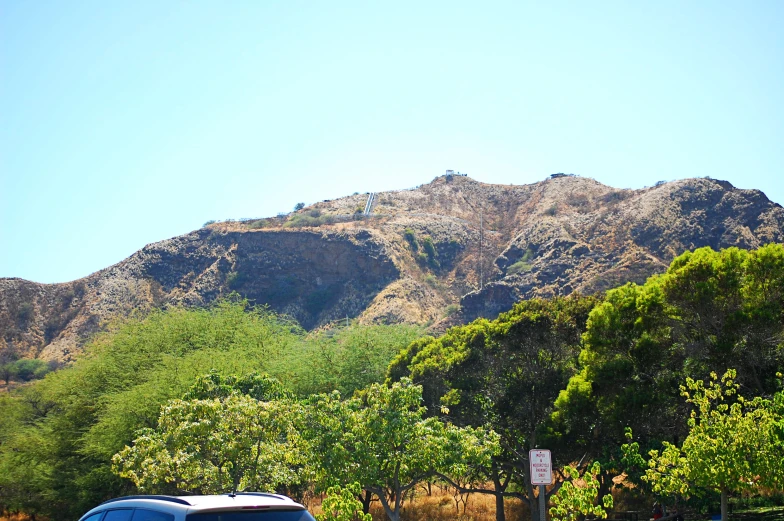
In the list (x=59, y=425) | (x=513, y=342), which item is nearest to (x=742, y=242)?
(x=513, y=342)

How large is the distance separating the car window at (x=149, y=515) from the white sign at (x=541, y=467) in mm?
5767

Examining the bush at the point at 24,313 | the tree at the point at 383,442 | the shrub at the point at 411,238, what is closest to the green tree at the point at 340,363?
the tree at the point at 383,442

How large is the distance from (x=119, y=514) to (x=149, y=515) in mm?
789

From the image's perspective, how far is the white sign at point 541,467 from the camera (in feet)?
36.3

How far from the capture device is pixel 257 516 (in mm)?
6871

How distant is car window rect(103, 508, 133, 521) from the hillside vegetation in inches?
290

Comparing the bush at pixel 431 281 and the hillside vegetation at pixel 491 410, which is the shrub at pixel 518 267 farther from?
the hillside vegetation at pixel 491 410

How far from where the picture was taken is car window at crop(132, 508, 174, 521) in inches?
269

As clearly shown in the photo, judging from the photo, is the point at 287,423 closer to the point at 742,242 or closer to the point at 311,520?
the point at 311,520

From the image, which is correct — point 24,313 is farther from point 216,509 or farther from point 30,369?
point 216,509

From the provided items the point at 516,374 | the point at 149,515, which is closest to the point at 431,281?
the point at 516,374

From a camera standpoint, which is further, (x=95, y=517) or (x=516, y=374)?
(x=516, y=374)

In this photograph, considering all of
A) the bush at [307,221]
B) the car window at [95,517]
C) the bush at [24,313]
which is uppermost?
the bush at [307,221]

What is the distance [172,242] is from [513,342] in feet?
361
